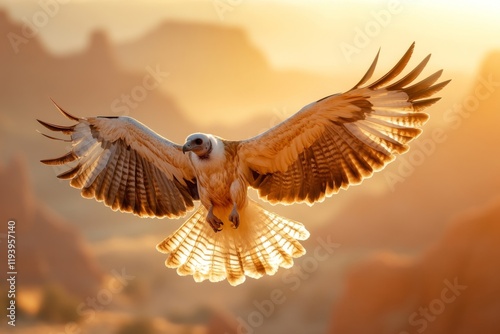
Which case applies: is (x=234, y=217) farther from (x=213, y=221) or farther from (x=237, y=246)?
(x=237, y=246)

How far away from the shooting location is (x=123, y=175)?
668 cm

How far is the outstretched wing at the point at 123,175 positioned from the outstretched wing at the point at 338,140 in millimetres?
707

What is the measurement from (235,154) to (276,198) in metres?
0.53

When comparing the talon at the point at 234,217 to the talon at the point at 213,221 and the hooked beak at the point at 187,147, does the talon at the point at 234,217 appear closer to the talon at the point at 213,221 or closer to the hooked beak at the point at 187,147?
the talon at the point at 213,221

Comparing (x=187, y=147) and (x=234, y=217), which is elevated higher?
(x=187, y=147)

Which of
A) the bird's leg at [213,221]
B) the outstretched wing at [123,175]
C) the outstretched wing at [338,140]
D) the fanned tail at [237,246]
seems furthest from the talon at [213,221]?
the outstretched wing at [123,175]

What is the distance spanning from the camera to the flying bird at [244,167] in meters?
5.88

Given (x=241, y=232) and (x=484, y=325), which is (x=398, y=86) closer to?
(x=241, y=232)

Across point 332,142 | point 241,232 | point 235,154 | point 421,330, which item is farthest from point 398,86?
point 421,330

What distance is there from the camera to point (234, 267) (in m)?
6.50

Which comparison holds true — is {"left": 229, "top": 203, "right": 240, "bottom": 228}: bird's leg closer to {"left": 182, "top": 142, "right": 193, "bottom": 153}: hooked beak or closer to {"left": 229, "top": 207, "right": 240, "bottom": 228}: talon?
{"left": 229, "top": 207, "right": 240, "bottom": 228}: talon

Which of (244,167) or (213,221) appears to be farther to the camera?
(244,167)

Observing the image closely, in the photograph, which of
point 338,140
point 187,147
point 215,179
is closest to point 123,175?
point 215,179

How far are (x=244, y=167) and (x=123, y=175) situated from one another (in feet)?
3.65
